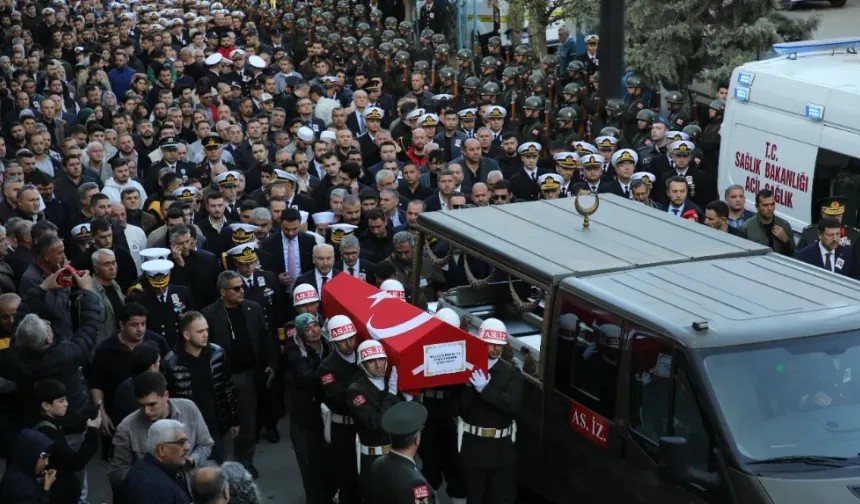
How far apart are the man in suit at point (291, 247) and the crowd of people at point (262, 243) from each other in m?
0.02

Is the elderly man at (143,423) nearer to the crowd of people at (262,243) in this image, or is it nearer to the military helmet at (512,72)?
the crowd of people at (262,243)

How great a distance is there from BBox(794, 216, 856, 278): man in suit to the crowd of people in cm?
2

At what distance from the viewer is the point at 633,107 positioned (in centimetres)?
1814

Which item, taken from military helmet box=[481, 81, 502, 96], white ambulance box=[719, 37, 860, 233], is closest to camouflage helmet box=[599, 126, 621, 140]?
white ambulance box=[719, 37, 860, 233]

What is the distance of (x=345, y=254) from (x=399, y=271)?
50 cm

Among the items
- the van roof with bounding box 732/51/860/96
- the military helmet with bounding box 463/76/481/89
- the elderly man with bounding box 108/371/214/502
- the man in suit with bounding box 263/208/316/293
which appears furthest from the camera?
the military helmet with bounding box 463/76/481/89

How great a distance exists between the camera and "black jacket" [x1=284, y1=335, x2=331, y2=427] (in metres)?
9.13

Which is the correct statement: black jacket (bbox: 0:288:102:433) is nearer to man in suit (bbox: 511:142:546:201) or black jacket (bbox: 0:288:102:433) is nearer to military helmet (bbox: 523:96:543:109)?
man in suit (bbox: 511:142:546:201)

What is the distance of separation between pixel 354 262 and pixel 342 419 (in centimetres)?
278

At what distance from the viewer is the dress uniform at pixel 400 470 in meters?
6.90

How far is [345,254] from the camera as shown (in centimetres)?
1148

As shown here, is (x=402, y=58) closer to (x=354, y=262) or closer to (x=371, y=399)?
(x=354, y=262)

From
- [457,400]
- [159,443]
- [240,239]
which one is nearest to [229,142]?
[240,239]

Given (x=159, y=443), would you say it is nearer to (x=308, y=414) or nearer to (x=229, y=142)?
(x=308, y=414)
